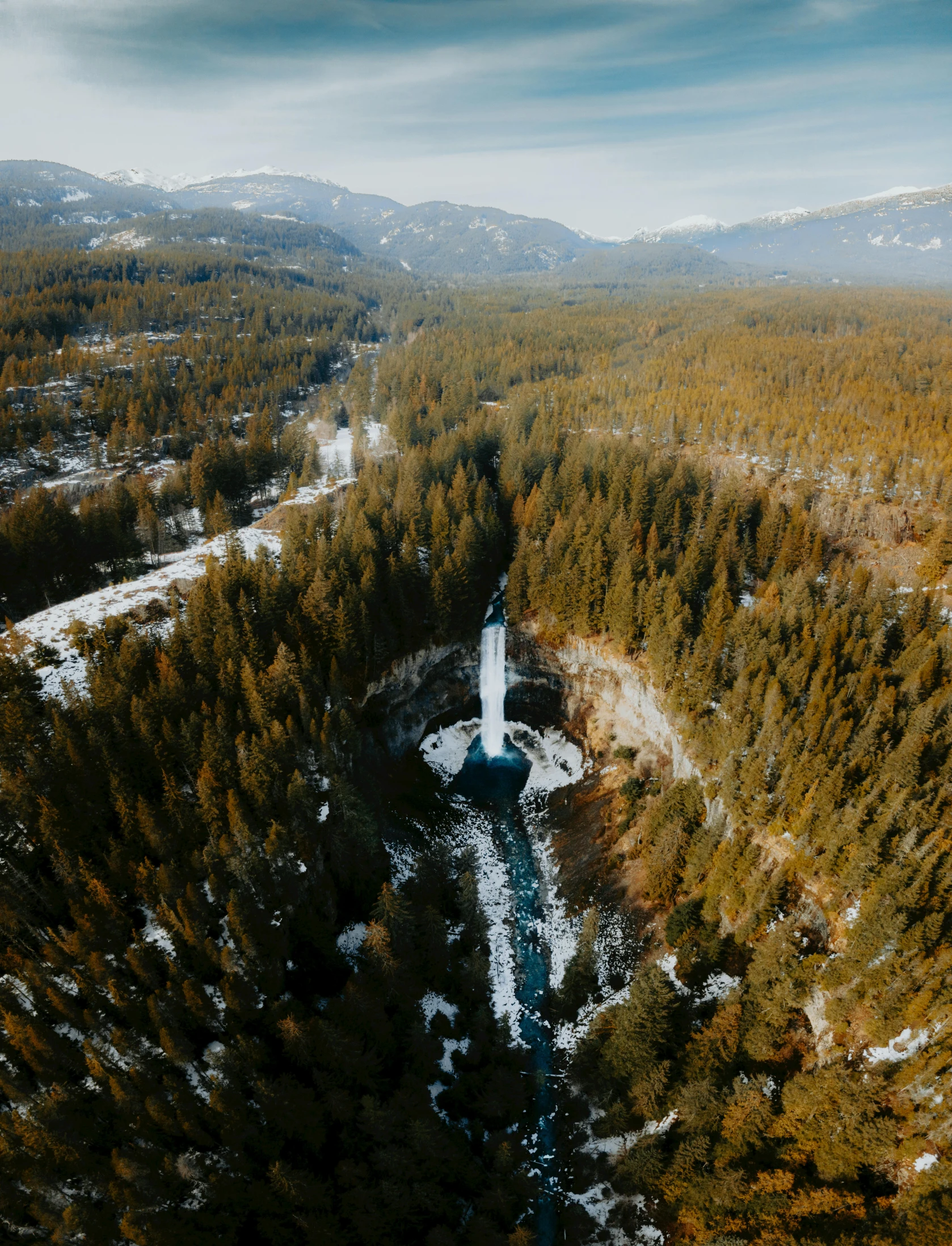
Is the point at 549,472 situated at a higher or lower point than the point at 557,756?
higher

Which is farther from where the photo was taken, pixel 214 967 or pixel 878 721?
pixel 878 721

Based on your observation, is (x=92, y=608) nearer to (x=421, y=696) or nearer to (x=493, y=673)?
(x=421, y=696)

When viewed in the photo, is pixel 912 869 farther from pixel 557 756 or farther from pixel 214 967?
pixel 214 967

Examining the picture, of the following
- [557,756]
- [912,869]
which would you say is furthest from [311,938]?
[912,869]

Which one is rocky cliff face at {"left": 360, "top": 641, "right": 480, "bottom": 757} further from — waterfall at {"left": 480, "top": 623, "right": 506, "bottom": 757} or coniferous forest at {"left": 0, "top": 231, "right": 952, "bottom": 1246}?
coniferous forest at {"left": 0, "top": 231, "right": 952, "bottom": 1246}

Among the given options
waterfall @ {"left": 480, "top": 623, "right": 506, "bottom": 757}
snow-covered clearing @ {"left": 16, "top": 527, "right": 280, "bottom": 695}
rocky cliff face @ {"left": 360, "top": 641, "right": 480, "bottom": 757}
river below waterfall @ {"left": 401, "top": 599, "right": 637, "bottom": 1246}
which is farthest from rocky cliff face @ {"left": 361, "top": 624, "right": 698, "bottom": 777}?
snow-covered clearing @ {"left": 16, "top": 527, "right": 280, "bottom": 695}
